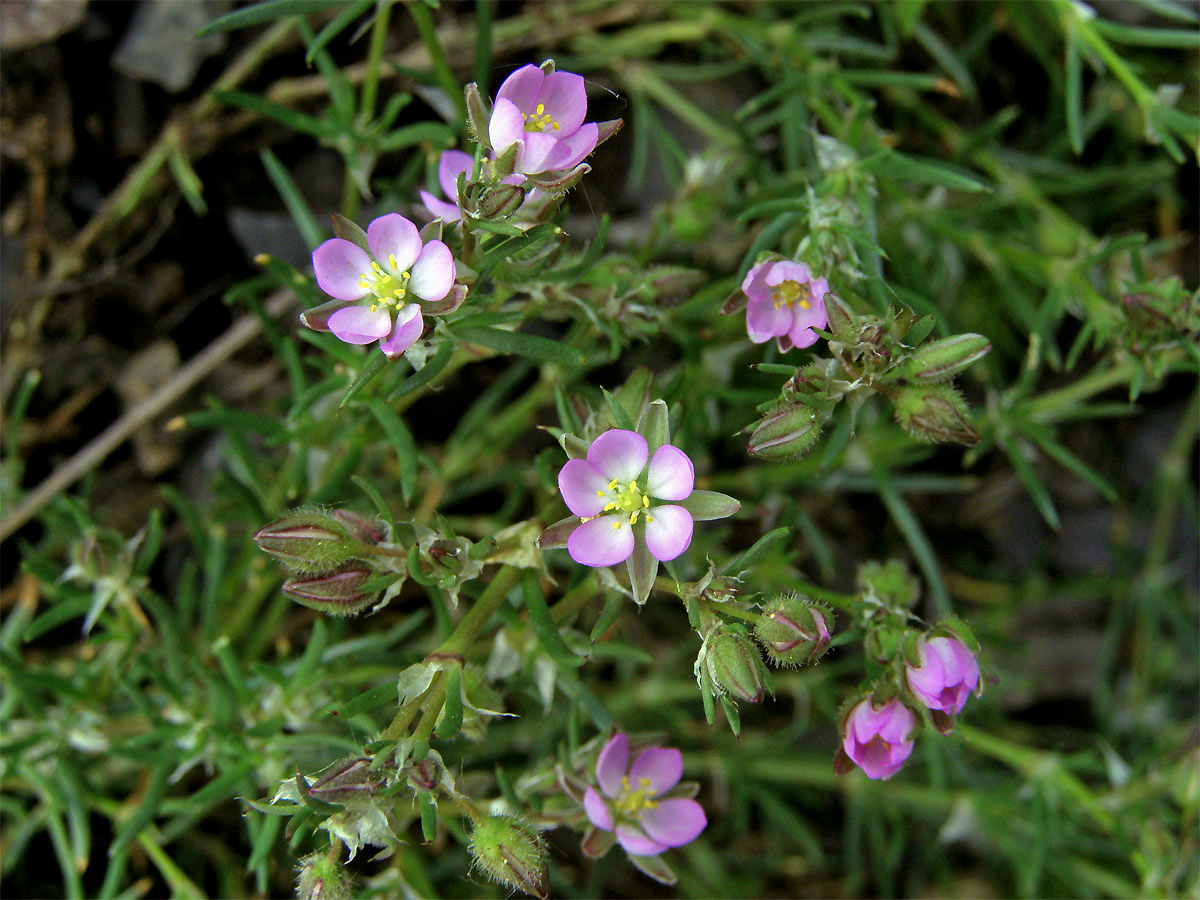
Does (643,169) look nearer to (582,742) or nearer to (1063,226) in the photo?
(1063,226)

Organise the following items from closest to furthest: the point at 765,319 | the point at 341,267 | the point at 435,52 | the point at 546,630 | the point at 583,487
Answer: the point at 583,487 < the point at 341,267 < the point at 546,630 < the point at 765,319 < the point at 435,52

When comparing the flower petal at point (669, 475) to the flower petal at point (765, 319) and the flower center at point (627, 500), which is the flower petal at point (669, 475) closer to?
the flower center at point (627, 500)

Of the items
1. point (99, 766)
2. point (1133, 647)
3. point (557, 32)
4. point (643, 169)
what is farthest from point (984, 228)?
point (99, 766)

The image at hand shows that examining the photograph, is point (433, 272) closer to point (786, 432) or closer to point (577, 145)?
point (577, 145)

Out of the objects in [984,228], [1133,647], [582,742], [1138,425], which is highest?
[984,228]

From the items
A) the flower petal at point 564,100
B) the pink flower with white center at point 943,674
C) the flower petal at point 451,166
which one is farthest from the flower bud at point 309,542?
the pink flower with white center at point 943,674

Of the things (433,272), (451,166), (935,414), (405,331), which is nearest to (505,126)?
(433,272)
